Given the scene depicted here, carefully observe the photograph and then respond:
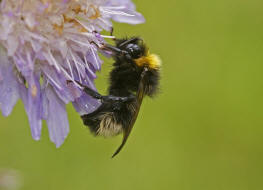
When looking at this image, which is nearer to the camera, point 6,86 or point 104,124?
point 6,86

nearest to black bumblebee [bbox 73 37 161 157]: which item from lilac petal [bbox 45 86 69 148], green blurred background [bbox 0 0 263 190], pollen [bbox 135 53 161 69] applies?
pollen [bbox 135 53 161 69]

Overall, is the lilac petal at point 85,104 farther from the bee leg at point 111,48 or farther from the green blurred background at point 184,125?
the green blurred background at point 184,125

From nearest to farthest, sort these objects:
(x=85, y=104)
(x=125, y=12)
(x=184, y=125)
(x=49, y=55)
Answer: (x=49, y=55)
(x=85, y=104)
(x=125, y=12)
(x=184, y=125)

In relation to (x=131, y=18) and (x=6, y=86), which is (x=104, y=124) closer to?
(x=6, y=86)

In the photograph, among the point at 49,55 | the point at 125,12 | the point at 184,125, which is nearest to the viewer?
the point at 49,55

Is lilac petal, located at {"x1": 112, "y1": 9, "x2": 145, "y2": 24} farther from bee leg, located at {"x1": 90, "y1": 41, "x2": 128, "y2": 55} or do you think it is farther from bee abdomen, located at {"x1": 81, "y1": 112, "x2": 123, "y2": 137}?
bee abdomen, located at {"x1": 81, "y1": 112, "x2": 123, "y2": 137}

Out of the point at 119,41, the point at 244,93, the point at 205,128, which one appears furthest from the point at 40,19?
the point at 244,93

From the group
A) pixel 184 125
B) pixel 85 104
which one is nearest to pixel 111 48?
pixel 85 104

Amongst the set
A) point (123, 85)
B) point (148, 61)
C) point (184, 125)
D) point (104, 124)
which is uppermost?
point (148, 61)
